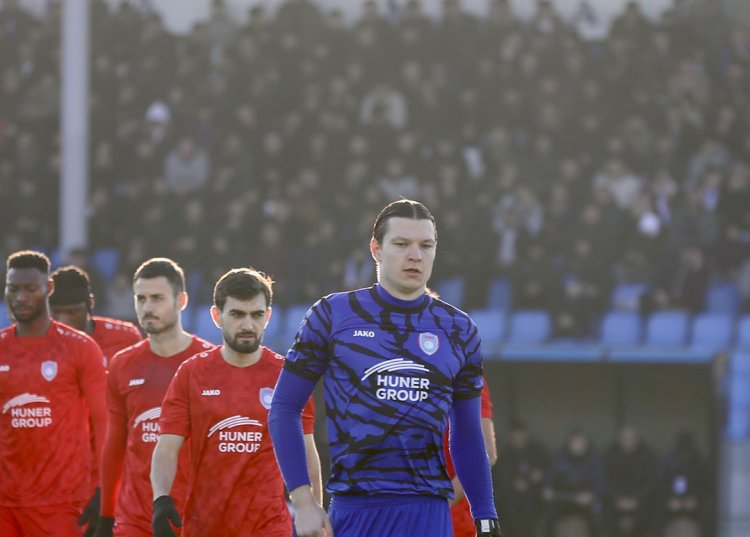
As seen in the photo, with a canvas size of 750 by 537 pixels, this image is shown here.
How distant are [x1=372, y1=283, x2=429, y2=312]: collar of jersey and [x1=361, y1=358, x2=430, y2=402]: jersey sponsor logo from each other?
18cm

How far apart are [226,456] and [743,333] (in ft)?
28.3

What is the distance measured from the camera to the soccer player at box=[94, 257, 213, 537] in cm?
680

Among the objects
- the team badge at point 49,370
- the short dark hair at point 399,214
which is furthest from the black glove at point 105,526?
the short dark hair at point 399,214

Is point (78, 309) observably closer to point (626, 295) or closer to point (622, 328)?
point (622, 328)

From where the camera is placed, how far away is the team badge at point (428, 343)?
4723mm

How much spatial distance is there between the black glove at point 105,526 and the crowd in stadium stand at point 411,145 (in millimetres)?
7198

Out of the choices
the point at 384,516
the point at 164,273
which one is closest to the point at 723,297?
the point at 164,273

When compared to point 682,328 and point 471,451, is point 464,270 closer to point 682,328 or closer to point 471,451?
point 682,328

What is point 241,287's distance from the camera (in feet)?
20.1

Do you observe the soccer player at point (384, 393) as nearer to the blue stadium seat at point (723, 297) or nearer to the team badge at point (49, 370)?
the team badge at point (49, 370)

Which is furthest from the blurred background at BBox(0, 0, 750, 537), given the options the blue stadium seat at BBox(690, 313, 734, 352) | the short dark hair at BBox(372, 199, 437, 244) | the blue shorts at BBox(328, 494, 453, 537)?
the short dark hair at BBox(372, 199, 437, 244)

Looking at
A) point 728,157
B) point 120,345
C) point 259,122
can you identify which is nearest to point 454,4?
point 259,122

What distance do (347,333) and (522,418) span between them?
9.23 meters

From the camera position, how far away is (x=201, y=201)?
52.9 ft
